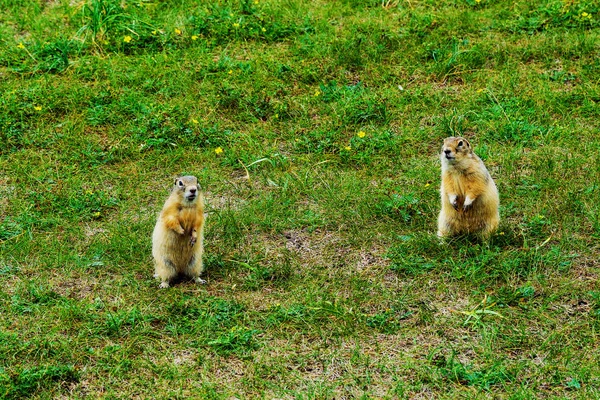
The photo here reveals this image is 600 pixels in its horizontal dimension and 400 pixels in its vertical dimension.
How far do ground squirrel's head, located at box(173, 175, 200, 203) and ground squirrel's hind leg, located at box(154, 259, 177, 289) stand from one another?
0.46 meters

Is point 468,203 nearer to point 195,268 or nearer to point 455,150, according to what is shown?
point 455,150

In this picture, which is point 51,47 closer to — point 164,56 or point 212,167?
point 164,56

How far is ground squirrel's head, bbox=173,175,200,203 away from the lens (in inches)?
234

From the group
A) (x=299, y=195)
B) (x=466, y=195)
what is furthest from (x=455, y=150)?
(x=299, y=195)

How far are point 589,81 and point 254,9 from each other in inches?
148

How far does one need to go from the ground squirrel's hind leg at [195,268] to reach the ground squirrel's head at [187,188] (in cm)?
41

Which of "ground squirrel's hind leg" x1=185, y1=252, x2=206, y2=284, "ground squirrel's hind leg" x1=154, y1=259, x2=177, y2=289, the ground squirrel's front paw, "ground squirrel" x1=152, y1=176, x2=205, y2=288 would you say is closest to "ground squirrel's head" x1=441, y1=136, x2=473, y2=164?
the ground squirrel's front paw

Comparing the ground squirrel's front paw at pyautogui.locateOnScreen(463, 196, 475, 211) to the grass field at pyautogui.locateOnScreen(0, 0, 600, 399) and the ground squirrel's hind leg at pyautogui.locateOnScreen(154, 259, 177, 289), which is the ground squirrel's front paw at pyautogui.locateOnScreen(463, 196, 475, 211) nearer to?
the grass field at pyautogui.locateOnScreen(0, 0, 600, 399)

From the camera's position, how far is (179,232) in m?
5.93

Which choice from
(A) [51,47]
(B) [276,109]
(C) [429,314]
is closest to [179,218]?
(C) [429,314]

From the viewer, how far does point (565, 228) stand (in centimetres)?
658

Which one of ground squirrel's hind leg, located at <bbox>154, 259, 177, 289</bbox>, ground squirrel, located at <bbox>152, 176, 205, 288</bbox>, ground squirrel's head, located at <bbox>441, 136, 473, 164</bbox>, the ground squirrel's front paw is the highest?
ground squirrel's head, located at <bbox>441, 136, 473, 164</bbox>

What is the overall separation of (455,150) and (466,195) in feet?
1.11

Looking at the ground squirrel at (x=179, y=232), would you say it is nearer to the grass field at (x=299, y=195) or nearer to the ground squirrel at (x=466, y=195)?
the grass field at (x=299, y=195)
